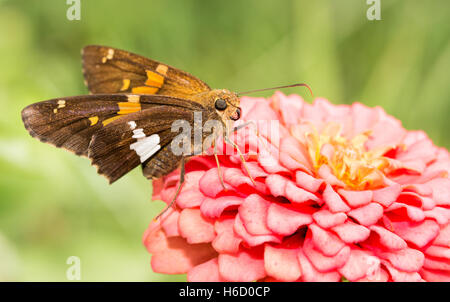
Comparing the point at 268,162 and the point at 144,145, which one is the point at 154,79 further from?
the point at 268,162

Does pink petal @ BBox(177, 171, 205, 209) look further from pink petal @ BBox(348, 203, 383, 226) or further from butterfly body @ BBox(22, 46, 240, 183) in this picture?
pink petal @ BBox(348, 203, 383, 226)

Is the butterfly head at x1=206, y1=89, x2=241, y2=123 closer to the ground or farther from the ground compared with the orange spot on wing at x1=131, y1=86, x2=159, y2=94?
closer to the ground

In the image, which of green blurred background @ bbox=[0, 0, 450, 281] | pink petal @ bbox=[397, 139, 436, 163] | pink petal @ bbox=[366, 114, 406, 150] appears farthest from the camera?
green blurred background @ bbox=[0, 0, 450, 281]

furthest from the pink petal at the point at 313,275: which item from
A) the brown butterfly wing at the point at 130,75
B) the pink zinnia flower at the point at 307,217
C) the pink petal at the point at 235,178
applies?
the brown butterfly wing at the point at 130,75

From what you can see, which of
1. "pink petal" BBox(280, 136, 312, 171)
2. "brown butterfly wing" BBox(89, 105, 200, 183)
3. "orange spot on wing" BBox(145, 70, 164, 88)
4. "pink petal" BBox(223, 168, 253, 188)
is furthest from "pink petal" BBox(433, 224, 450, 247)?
"orange spot on wing" BBox(145, 70, 164, 88)

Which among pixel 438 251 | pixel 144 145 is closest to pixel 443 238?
pixel 438 251

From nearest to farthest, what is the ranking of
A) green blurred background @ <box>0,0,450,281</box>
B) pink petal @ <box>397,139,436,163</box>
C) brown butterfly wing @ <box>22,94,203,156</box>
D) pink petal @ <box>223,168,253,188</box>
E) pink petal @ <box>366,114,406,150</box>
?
pink petal @ <box>223,168,253,188</box> < brown butterfly wing @ <box>22,94,203,156</box> < pink petal @ <box>397,139,436,163</box> < pink petal @ <box>366,114,406,150</box> < green blurred background @ <box>0,0,450,281</box>
